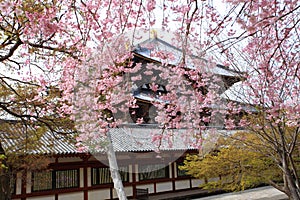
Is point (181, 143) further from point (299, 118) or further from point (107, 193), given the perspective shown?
point (299, 118)

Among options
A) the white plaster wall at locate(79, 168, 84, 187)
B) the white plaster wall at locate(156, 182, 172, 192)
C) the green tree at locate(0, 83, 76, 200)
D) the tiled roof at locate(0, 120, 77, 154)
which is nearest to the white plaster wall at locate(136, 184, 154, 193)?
the white plaster wall at locate(156, 182, 172, 192)

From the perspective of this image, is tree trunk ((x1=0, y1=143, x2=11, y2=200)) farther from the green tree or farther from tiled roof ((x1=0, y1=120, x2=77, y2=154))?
tiled roof ((x1=0, y1=120, x2=77, y2=154))

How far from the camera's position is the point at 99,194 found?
34.8 feet

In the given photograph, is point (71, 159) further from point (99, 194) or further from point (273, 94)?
point (273, 94)

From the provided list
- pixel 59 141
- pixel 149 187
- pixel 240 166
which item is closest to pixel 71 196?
pixel 59 141

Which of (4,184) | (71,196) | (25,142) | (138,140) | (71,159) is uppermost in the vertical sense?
(138,140)

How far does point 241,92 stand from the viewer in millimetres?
6648

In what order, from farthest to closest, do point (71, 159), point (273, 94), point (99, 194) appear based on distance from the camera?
point (99, 194) < point (71, 159) < point (273, 94)

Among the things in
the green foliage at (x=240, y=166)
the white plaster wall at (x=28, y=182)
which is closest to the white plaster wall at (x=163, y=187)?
the green foliage at (x=240, y=166)

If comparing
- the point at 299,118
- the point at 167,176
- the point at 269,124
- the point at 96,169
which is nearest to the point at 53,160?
the point at 96,169

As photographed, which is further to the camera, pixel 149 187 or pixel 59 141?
pixel 149 187

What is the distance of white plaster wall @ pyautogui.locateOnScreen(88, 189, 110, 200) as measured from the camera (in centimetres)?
1041

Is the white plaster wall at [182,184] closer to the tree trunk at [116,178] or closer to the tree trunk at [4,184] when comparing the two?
the tree trunk at [116,178]

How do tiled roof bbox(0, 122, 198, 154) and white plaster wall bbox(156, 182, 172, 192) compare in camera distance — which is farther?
white plaster wall bbox(156, 182, 172, 192)
